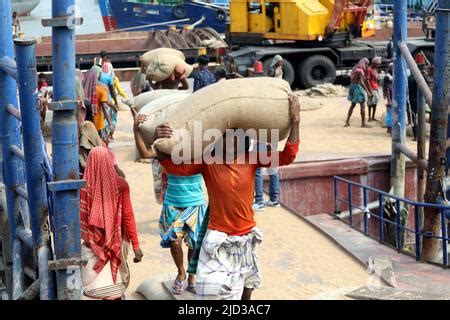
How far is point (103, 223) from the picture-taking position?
5.60m

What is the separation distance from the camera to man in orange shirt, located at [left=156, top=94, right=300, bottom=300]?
555cm

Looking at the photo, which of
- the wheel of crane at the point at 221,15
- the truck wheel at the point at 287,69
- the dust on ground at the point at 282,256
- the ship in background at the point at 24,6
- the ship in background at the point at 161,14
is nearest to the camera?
the dust on ground at the point at 282,256

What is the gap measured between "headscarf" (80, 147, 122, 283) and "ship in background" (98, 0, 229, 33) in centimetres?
3010

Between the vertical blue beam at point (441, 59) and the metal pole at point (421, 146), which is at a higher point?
the vertical blue beam at point (441, 59)

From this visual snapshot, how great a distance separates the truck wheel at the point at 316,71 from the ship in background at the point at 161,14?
13132 millimetres

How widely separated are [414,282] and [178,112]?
3.73 metres

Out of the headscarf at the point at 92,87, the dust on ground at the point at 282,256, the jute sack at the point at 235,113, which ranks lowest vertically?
the dust on ground at the point at 282,256

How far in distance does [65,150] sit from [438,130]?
Result: 5.91 m

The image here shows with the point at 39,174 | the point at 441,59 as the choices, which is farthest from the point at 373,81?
the point at 39,174

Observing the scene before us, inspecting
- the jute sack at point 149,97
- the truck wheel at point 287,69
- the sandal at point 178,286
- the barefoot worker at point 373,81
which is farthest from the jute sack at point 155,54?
the truck wheel at point 287,69

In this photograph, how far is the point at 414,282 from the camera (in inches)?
336

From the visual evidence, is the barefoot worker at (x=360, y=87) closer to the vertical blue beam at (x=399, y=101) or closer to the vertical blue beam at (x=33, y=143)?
the vertical blue beam at (x=399, y=101)

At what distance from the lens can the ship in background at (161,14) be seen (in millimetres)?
36406
